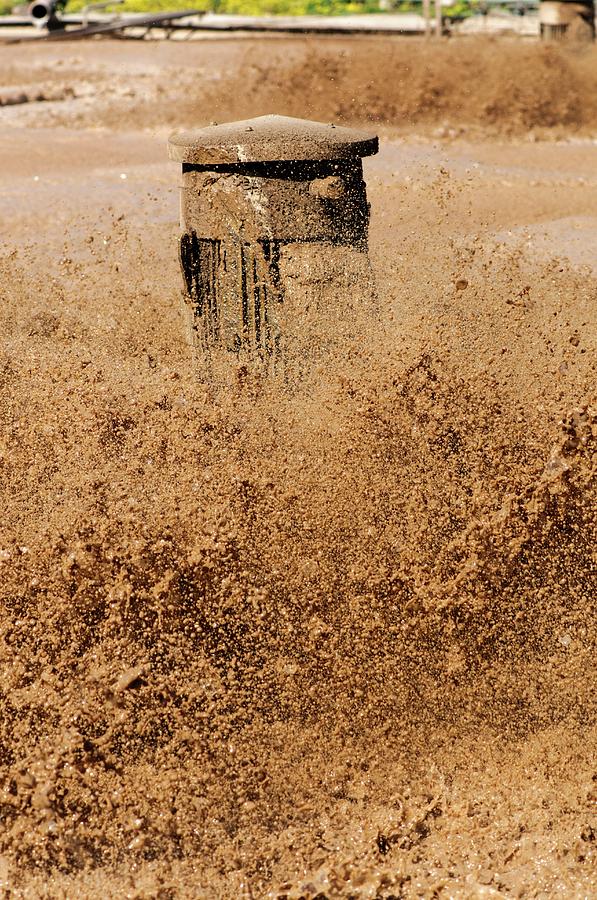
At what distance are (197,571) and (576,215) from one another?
5554mm

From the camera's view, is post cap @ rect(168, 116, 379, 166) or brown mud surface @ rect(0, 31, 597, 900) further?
post cap @ rect(168, 116, 379, 166)

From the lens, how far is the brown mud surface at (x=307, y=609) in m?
2.90

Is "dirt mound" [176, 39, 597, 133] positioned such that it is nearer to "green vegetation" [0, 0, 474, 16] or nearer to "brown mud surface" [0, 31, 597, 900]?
"brown mud surface" [0, 31, 597, 900]

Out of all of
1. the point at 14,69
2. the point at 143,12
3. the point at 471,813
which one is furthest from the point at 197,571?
the point at 143,12

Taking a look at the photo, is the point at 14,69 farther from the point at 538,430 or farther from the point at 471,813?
the point at 471,813

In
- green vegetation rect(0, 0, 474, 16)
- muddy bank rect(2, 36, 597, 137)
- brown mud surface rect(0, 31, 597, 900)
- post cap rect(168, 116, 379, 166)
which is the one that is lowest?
brown mud surface rect(0, 31, 597, 900)

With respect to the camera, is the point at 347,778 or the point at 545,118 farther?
the point at 545,118

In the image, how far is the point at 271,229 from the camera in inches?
157

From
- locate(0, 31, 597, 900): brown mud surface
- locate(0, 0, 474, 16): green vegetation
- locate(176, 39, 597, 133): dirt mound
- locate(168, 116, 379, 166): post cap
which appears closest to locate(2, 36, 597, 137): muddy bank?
locate(176, 39, 597, 133): dirt mound

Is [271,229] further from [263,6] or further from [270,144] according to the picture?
[263,6]

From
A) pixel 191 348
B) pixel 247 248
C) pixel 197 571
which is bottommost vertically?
pixel 197 571

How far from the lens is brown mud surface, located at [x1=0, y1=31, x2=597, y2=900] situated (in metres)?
2.90

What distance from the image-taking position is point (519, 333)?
5156mm

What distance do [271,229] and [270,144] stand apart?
312 mm
